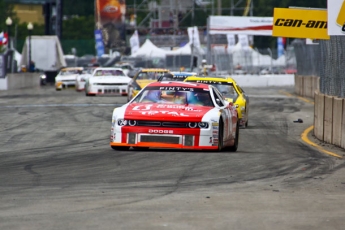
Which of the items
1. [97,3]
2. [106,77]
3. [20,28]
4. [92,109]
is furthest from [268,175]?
[20,28]

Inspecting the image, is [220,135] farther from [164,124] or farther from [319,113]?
[319,113]

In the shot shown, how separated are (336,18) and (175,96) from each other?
10.5ft

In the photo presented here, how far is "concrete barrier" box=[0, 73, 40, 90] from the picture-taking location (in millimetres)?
51844

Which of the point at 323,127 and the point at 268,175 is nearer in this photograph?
the point at 268,175

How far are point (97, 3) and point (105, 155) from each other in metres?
75.1

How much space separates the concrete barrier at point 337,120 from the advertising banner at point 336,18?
1.30 m

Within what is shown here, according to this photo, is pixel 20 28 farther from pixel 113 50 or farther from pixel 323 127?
pixel 323 127

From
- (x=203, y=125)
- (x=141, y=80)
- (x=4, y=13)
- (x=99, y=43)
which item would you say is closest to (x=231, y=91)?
(x=203, y=125)

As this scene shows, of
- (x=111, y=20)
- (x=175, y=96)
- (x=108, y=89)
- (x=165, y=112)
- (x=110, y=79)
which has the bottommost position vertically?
(x=108, y=89)

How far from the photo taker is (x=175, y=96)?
15.9 meters

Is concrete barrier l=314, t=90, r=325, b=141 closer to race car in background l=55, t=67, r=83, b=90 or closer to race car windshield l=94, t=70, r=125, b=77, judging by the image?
race car windshield l=94, t=70, r=125, b=77

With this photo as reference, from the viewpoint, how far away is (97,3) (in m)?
88.8

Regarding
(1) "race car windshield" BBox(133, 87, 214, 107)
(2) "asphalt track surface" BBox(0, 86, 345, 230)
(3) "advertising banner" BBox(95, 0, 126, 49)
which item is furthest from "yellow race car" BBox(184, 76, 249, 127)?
(3) "advertising banner" BBox(95, 0, 126, 49)

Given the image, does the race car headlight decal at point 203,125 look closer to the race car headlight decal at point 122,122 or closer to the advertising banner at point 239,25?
the race car headlight decal at point 122,122
